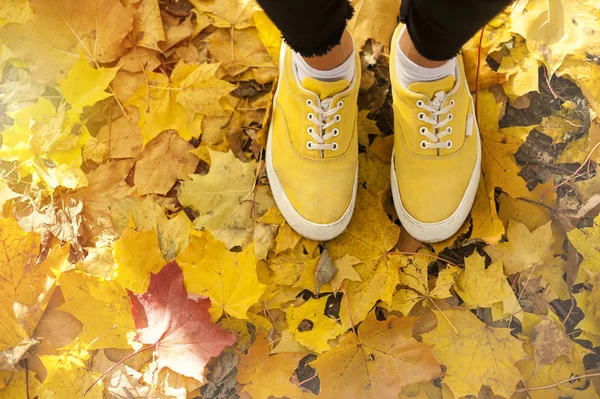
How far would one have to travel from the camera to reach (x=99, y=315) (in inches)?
38.8

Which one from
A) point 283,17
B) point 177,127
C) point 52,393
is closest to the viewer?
point 283,17

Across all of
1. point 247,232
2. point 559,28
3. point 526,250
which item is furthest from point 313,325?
point 559,28

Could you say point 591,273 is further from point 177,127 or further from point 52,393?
point 52,393

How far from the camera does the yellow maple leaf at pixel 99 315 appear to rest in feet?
3.23

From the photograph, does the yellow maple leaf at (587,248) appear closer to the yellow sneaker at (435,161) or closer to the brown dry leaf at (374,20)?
the yellow sneaker at (435,161)

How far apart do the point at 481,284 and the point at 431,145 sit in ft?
1.01

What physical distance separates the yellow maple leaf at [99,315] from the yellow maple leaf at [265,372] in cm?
25

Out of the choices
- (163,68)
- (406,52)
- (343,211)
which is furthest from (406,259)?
(163,68)

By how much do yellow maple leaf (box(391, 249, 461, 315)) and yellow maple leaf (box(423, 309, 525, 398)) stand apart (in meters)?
0.05

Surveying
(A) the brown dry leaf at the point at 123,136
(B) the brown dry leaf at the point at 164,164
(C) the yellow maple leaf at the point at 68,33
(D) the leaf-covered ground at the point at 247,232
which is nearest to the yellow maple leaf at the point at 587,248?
(D) the leaf-covered ground at the point at 247,232

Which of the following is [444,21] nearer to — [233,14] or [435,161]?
[435,161]

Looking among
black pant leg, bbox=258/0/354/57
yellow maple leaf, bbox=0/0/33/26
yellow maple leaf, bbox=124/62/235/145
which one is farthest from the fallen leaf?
yellow maple leaf, bbox=0/0/33/26

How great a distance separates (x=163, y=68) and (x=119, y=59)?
0.33 ft

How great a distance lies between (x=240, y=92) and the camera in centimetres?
114
